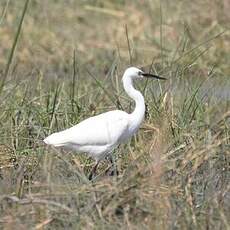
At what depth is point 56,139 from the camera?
6.16 m

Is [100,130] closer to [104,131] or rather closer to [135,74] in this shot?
[104,131]

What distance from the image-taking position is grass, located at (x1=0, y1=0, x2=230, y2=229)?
4852 mm

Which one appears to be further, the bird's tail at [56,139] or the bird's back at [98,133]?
the bird's back at [98,133]

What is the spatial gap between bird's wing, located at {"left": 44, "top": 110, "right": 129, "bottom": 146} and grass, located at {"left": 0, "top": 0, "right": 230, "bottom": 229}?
132mm

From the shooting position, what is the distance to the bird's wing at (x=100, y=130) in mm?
6328

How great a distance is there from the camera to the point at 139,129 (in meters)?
6.75

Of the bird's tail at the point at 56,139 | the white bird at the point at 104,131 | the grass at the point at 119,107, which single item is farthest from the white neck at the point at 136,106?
the bird's tail at the point at 56,139

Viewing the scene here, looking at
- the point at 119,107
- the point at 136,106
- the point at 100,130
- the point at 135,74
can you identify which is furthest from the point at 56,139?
the point at 119,107

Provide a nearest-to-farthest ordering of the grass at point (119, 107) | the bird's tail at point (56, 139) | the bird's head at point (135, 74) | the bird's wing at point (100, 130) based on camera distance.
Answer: the grass at point (119, 107), the bird's tail at point (56, 139), the bird's wing at point (100, 130), the bird's head at point (135, 74)

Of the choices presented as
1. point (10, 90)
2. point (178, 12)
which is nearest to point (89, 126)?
point (10, 90)

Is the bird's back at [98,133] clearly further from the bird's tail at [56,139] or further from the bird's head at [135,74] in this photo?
the bird's head at [135,74]

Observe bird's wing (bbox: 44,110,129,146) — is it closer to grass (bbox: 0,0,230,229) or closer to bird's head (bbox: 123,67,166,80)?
grass (bbox: 0,0,230,229)

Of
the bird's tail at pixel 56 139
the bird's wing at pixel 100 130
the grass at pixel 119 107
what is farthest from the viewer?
the bird's wing at pixel 100 130

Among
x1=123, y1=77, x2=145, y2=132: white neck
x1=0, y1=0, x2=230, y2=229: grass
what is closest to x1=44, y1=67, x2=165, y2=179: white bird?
x1=123, y1=77, x2=145, y2=132: white neck
